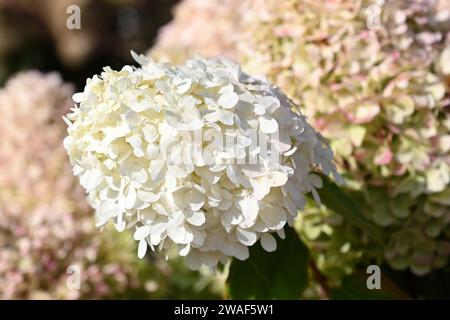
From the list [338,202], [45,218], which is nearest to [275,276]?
[338,202]

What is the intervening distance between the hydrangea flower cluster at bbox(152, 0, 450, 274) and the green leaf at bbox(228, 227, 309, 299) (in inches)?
5.7

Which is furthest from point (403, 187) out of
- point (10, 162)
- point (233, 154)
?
point (10, 162)

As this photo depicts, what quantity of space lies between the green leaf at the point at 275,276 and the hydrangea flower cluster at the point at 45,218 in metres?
0.28

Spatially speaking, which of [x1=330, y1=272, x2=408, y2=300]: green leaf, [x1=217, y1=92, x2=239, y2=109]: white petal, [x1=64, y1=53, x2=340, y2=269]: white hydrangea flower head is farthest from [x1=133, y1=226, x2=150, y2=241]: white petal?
[x1=330, y1=272, x2=408, y2=300]: green leaf

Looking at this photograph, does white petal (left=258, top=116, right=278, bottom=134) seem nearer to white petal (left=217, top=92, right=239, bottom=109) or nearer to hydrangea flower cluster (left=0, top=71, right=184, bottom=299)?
white petal (left=217, top=92, right=239, bottom=109)

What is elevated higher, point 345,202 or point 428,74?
point 428,74

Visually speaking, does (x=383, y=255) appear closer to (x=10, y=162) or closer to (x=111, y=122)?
(x=111, y=122)

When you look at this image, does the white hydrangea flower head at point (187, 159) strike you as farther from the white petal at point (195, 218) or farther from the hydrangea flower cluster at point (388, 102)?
the hydrangea flower cluster at point (388, 102)

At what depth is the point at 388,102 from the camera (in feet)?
3.11

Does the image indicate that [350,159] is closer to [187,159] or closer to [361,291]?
[361,291]

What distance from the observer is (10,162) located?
128cm
